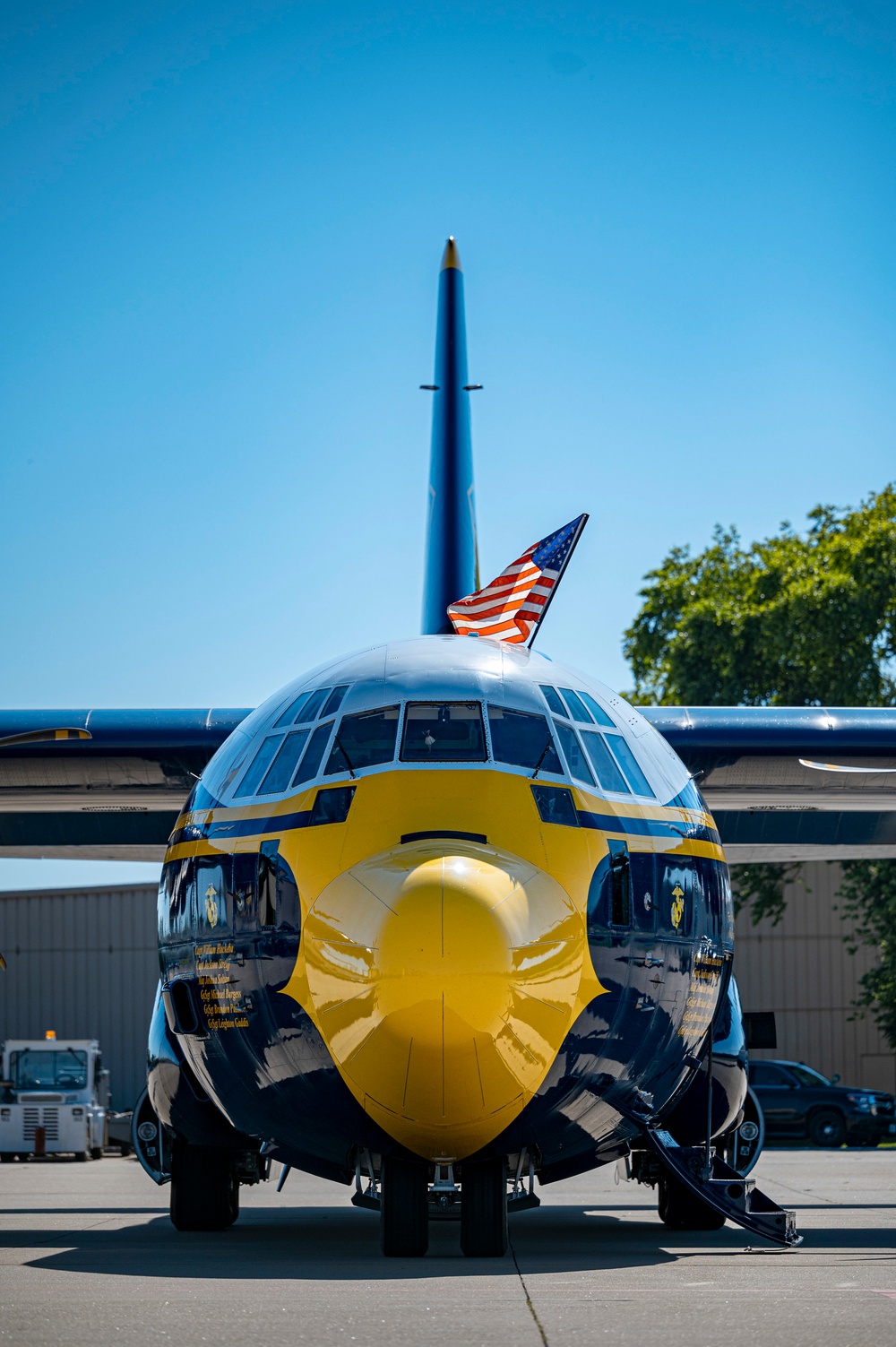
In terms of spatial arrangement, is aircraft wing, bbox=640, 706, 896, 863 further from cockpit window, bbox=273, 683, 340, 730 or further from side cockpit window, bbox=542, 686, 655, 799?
cockpit window, bbox=273, 683, 340, 730

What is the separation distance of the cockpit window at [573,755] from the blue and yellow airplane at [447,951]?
0.06 feet

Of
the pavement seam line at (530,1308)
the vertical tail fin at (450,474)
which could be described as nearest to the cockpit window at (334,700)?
the pavement seam line at (530,1308)

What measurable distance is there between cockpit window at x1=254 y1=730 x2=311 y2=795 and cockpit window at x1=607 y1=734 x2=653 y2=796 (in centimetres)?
170

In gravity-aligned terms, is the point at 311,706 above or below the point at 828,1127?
above

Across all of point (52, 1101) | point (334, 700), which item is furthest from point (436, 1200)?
point (52, 1101)

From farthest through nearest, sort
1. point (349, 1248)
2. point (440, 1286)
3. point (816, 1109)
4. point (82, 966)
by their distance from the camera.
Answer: point (82, 966) → point (816, 1109) → point (349, 1248) → point (440, 1286)

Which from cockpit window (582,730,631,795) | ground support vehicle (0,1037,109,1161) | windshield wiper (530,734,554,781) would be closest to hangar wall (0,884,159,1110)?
ground support vehicle (0,1037,109,1161)

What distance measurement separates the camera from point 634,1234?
11.3m

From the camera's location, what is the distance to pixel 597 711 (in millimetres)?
8977

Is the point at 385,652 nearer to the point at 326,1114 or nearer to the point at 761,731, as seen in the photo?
the point at 326,1114

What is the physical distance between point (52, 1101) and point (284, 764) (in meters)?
23.7

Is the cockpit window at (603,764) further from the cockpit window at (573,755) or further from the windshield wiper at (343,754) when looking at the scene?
the windshield wiper at (343,754)

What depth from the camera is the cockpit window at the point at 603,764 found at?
8.41 meters

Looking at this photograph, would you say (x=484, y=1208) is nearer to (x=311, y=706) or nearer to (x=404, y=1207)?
(x=404, y=1207)
